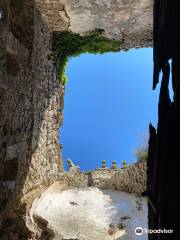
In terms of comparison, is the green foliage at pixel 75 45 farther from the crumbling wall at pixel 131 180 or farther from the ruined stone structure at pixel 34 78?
the crumbling wall at pixel 131 180

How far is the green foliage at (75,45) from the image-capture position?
Result: 340 inches

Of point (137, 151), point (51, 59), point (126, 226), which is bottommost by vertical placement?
point (126, 226)

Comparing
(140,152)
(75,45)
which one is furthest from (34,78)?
(140,152)

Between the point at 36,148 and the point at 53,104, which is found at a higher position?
the point at 53,104

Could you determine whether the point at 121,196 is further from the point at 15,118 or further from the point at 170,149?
the point at 170,149

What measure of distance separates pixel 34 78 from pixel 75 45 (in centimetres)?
224

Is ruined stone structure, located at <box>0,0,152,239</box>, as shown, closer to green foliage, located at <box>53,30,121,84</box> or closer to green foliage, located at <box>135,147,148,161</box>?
green foliage, located at <box>53,30,121,84</box>

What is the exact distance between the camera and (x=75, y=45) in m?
8.95

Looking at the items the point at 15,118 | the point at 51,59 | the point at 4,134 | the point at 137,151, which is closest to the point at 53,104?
the point at 51,59

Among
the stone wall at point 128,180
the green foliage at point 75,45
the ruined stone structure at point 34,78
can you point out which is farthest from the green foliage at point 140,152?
the green foliage at point 75,45

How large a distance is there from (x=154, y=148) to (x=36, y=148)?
4.51 meters

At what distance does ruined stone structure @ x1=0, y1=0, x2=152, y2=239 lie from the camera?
5945mm

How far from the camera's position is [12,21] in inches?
264

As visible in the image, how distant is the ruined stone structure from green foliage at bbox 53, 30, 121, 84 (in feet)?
0.69
